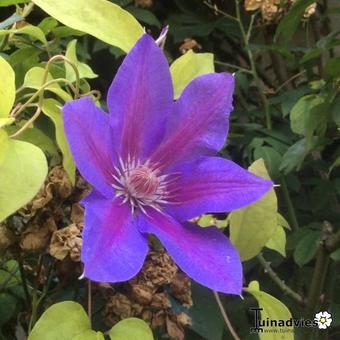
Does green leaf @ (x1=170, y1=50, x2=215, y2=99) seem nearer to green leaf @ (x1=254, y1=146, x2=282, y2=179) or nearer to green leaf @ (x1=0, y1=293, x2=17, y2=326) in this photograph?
green leaf @ (x1=0, y1=293, x2=17, y2=326)

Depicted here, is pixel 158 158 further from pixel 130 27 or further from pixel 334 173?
pixel 334 173

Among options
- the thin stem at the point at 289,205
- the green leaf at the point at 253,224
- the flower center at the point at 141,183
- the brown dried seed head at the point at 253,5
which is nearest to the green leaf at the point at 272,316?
the green leaf at the point at 253,224

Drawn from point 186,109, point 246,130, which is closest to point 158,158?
point 186,109

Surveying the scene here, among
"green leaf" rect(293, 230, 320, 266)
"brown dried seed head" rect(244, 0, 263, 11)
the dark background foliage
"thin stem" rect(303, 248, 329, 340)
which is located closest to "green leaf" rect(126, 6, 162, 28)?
the dark background foliage

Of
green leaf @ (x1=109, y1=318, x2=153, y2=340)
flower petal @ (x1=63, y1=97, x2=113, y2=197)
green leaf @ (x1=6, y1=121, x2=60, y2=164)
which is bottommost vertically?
green leaf @ (x1=109, y1=318, x2=153, y2=340)

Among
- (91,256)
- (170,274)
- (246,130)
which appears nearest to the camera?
(91,256)

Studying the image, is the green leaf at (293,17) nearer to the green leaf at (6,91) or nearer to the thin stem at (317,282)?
the thin stem at (317,282)

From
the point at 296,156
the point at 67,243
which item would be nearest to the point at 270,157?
the point at 296,156
